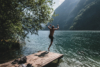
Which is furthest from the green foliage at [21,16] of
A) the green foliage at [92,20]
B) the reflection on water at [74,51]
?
the green foliage at [92,20]

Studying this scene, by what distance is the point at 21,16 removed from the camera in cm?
955

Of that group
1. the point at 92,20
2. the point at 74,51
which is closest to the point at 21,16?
the point at 74,51

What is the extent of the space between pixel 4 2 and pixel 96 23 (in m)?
121

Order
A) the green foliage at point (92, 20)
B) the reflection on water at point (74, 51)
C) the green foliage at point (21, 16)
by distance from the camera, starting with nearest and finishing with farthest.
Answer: the green foliage at point (21, 16), the reflection on water at point (74, 51), the green foliage at point (92, 20)

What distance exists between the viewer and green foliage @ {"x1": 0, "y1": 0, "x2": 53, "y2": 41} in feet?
25.7

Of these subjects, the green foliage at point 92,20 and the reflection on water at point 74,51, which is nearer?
the reflection on water at point 74,51

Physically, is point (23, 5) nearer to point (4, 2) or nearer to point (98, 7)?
point (4, 2)

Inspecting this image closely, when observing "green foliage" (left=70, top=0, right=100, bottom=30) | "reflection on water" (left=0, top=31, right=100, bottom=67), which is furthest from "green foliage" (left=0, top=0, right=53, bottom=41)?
"green foliage" (left=70, top=0, right=100, bottom=30)

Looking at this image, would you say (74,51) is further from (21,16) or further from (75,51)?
(21,16)

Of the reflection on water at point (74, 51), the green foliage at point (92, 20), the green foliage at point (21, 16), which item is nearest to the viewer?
the green foliage at point (21, 16)

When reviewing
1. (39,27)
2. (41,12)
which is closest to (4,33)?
(39,27)

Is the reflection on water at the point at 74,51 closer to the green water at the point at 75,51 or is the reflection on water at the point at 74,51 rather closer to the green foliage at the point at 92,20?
the green water at the point at 75,51

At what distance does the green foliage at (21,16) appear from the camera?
7.83 meters

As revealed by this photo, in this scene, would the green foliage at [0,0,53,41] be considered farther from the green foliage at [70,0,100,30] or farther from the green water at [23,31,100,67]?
the green foliage at [70,0,100,30]
